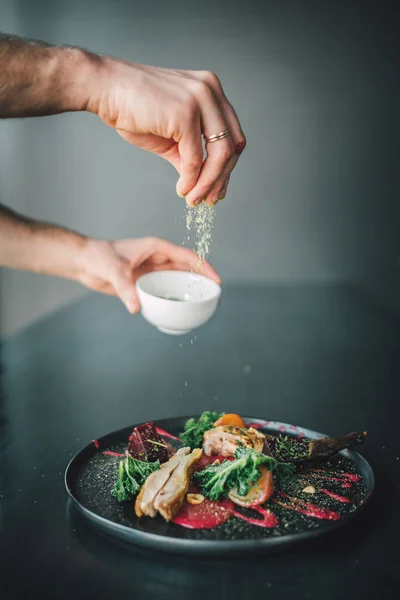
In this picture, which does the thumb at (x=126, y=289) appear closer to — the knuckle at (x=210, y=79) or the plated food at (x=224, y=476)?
the plated food at (x=224, y=476)

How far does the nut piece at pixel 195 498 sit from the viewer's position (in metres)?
1.12

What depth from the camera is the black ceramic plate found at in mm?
985

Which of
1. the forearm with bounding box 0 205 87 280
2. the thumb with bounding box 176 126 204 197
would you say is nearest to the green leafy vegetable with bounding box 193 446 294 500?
the thumb with bounding box 176 126 204 197

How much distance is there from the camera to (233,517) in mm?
1088

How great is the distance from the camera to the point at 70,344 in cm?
222

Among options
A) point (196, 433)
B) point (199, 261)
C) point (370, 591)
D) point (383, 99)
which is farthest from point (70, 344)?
point (383, 99)

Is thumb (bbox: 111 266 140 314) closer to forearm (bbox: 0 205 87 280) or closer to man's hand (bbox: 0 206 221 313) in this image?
man's hand (bbox: 0 206 221 313)

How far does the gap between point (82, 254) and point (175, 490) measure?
1.19m

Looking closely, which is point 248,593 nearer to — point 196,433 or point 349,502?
point 349,502

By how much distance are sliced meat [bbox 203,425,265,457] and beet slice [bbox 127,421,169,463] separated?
0.08m

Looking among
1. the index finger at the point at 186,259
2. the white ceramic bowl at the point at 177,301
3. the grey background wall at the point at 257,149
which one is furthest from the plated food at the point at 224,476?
the grey background wall at the point at 257,149

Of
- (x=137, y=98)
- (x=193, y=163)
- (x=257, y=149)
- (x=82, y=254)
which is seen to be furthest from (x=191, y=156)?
(x=257, y=149)

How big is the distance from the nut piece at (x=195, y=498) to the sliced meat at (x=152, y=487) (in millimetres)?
47

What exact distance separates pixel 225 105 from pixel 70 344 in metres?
Result: 1.25
